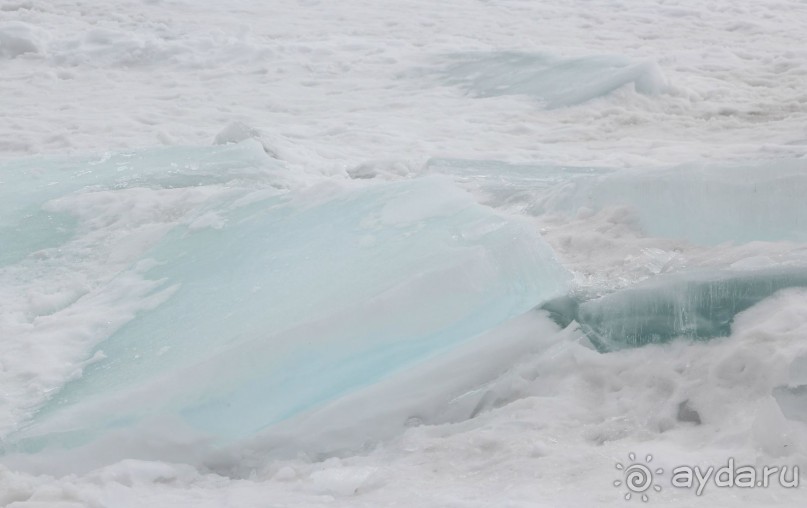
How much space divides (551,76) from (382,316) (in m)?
3.69

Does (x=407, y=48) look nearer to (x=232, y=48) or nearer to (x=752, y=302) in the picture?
(x=232, y=48)

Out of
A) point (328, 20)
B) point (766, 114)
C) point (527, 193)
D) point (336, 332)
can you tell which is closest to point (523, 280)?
point (336, 332)

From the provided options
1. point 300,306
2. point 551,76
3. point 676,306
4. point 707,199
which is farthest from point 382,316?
point 551,76

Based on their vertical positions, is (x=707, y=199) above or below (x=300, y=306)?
above

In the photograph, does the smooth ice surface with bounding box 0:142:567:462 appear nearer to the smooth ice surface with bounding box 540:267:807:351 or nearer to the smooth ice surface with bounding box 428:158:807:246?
the smooth ice surface with bounding box 540:267:807:351

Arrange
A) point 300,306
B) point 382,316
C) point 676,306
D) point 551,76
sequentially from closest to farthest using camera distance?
point 676,306, point 382,316, point 300,306, point 551,76

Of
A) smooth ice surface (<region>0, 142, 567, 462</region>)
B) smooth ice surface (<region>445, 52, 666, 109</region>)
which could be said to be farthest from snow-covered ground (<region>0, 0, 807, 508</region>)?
smooth ice surface (<region>445, 52, 666, 109</region>)

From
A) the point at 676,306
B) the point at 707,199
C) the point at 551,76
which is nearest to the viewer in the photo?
the point at 676,306

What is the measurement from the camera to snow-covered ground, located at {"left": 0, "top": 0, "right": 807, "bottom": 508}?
6.28 feet

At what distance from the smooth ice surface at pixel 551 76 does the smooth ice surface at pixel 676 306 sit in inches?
125

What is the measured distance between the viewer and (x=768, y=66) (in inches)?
235

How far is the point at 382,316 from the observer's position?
2326 mm

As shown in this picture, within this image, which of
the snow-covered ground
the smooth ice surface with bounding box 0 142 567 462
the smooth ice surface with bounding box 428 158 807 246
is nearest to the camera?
the snow-covered ground

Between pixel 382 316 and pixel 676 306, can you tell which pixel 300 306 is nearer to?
pixel 382 316
